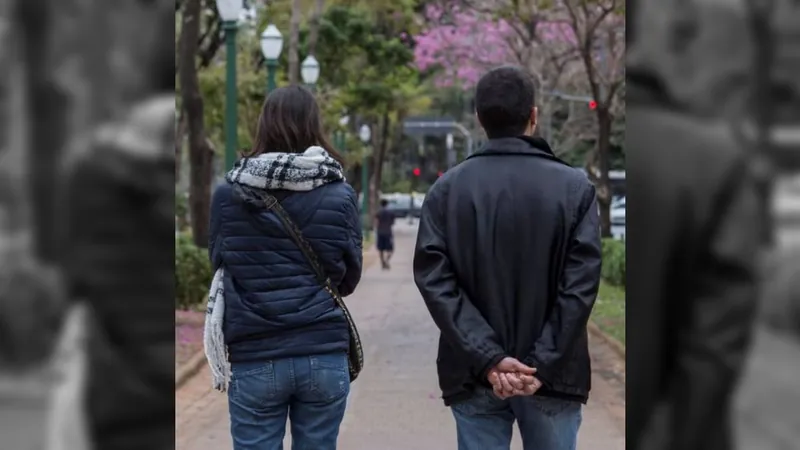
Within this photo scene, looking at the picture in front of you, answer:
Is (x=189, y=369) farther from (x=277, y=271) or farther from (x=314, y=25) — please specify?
(x=314, y=25)

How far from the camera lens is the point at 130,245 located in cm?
219

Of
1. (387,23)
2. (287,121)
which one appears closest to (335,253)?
(287,121)

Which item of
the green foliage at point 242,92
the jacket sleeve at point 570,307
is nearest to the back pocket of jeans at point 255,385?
the jacket sleeve at point 570,307

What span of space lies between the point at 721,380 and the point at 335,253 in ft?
5.44

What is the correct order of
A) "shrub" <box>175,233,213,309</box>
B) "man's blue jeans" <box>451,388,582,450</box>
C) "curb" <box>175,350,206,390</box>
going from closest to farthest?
"man's blue jeans" <box>451,388,582,450</box>, "curb" <box>175,350,206,390</box>, "shrub" <box>175,233,213,309</box>

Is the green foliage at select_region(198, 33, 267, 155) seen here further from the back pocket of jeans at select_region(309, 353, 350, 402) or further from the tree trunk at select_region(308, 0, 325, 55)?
the back pocket of jeans at select_region(309, 353, 350, 402)

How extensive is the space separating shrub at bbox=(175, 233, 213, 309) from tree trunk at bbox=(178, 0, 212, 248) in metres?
1.23

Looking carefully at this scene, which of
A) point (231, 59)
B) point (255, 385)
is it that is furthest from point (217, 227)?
point (231, 59)

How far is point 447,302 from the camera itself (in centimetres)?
299

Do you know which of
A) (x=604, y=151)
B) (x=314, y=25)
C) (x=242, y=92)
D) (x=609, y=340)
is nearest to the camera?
(x=609, y=340)

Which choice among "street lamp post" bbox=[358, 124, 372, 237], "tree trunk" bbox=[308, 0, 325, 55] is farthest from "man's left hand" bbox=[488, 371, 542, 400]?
"street lamp post" bbox=[358, 124, 372, 237]

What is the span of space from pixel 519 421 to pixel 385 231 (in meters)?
20.2

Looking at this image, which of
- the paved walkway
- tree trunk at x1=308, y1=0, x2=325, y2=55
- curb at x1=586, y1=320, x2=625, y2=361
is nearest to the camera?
the paved walkway

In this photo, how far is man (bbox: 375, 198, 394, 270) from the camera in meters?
22.8
